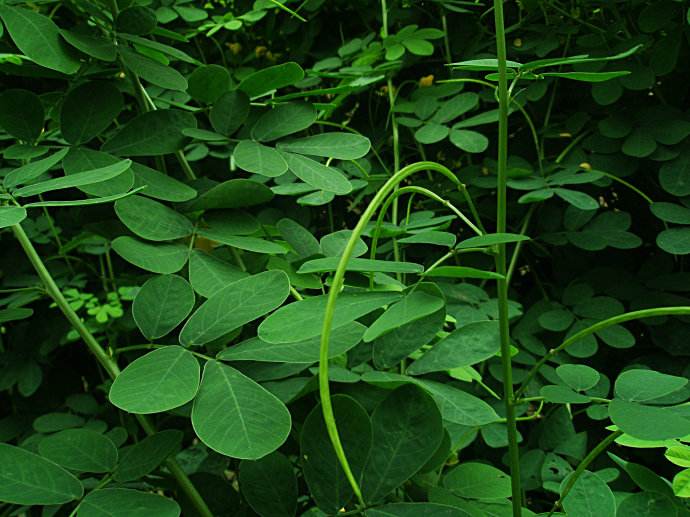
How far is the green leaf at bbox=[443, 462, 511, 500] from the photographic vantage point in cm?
66

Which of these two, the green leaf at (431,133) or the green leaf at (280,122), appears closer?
the green leaf at (280,122)

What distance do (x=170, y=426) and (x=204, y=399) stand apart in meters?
0.32

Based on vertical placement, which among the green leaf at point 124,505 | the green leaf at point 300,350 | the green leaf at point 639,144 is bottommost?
the green leaf at point 639,144

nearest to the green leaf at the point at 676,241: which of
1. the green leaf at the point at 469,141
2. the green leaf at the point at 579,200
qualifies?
the green leaf at the point at 579,200

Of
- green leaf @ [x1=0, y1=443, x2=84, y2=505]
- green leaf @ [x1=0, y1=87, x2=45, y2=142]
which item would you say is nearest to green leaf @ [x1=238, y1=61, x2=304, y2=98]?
green leaf @ [x1=0, y1=87, x2=45, y2=142]

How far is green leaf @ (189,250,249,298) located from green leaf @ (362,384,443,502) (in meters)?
0.22

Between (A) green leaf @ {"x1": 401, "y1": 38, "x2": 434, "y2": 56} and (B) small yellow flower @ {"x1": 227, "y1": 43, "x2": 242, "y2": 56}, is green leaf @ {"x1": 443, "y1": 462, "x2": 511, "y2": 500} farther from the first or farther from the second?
(B) small yellow flower @ {"x1": 227, "y1": 43, "x2": 242, "y2": 56}

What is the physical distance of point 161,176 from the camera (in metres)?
0.76

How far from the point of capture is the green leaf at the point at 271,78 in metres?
0.73

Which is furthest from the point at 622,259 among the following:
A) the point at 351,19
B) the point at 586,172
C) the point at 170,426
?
the point at 170,426

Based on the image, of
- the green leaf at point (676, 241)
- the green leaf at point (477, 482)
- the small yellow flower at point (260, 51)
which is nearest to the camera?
the green leaf at point (477, 482)

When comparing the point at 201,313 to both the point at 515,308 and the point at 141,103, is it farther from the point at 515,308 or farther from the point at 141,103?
the point at 515,308

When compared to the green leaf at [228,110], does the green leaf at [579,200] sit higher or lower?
lower

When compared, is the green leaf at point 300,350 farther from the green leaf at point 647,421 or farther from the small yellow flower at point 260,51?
the small yellow flower at point 260,51
